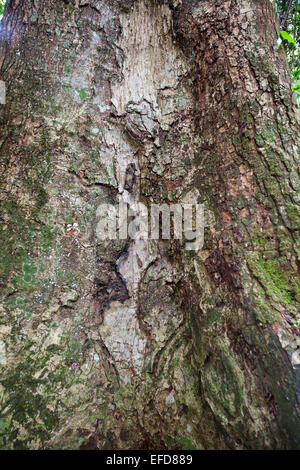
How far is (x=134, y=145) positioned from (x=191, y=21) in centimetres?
72

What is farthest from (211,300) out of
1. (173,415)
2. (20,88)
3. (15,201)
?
(20,88)

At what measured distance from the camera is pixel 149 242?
138 cm

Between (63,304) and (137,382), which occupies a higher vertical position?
(63,304)

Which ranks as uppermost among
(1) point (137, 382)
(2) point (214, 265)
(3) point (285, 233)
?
(3) point (285, 233)

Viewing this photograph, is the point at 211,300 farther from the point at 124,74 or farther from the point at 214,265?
the point at 124,74

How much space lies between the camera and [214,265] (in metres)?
1.22

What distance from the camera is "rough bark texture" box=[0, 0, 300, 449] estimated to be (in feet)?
3.63

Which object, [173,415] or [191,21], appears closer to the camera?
[173,415]

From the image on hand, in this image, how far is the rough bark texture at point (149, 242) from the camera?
111cm

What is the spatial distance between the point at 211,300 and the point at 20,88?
4.48ft

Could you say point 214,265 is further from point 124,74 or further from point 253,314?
point 124,74
